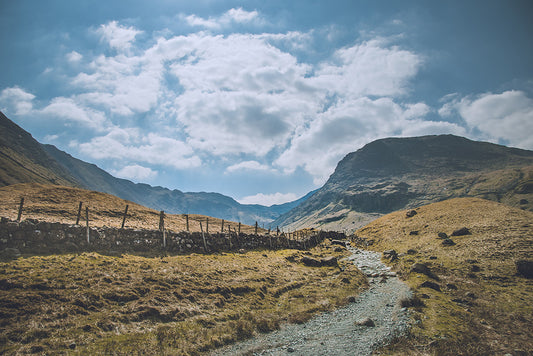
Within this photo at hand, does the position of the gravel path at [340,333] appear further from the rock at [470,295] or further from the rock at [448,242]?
the rock at [448,242]

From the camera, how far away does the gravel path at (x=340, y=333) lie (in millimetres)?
15203

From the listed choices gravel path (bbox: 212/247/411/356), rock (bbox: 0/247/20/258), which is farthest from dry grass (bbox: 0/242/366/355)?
rock (bbox: 0/247/20/258)

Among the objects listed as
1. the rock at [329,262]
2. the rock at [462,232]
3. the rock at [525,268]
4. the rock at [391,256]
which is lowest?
the rock at [329,262]

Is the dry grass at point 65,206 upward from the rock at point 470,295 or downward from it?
upward

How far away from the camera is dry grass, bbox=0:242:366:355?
14.0 meters

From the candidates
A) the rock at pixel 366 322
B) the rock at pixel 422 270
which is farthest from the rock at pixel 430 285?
the rock at pixel 366 322

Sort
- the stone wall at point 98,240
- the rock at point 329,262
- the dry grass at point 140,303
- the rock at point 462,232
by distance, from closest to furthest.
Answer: the dry grass at point 140,303, the stone wall at point 98,240, the rock at point 329,262, the rock at point 462,232

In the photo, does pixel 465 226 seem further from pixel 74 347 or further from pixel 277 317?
pixel 74 347

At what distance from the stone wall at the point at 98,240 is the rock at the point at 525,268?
125ft

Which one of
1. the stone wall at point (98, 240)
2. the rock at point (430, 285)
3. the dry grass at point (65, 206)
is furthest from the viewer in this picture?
the dry grass at point (65, 206)

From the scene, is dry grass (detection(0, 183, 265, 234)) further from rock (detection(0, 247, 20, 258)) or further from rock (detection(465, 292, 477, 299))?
rock (detection(465, 292, 477, 299))

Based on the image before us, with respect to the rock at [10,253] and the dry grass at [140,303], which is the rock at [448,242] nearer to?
the dry grass at [140,303]

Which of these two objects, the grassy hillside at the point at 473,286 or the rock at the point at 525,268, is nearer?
the grassy hillside at the point at 473,286

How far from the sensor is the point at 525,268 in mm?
28078
